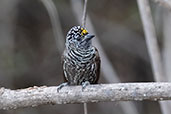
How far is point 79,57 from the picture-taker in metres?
3.06

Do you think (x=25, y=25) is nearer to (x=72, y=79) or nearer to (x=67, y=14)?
(x=67, y=14)

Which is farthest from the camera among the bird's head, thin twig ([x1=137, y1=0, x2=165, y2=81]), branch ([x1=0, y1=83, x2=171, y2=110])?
thin twig ([x1=137, y1=0, x2=165, y2=81])

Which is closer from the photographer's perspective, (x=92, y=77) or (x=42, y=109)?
(x=92, y=77)

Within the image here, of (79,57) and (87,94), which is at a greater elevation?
(79,57)

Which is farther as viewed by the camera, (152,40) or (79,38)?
(152,40)

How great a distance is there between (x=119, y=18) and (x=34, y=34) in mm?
1375

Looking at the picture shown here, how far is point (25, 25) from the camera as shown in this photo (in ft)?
18.0

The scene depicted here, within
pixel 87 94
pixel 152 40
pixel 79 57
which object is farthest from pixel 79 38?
pixel 152 40

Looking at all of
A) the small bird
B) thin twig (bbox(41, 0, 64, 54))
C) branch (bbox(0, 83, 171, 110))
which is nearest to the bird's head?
the small bird

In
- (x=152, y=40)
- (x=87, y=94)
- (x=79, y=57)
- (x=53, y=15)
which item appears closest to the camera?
(x=87, y=94)

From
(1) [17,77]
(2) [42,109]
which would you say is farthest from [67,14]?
(2) [42,109]

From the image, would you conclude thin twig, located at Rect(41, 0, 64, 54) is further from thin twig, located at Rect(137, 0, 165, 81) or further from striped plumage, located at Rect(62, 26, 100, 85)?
thin twig, located at Rect(137, 0, 165, 81)

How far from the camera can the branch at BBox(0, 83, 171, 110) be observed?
2469 mm

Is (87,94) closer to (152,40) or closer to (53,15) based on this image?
(152,40)
